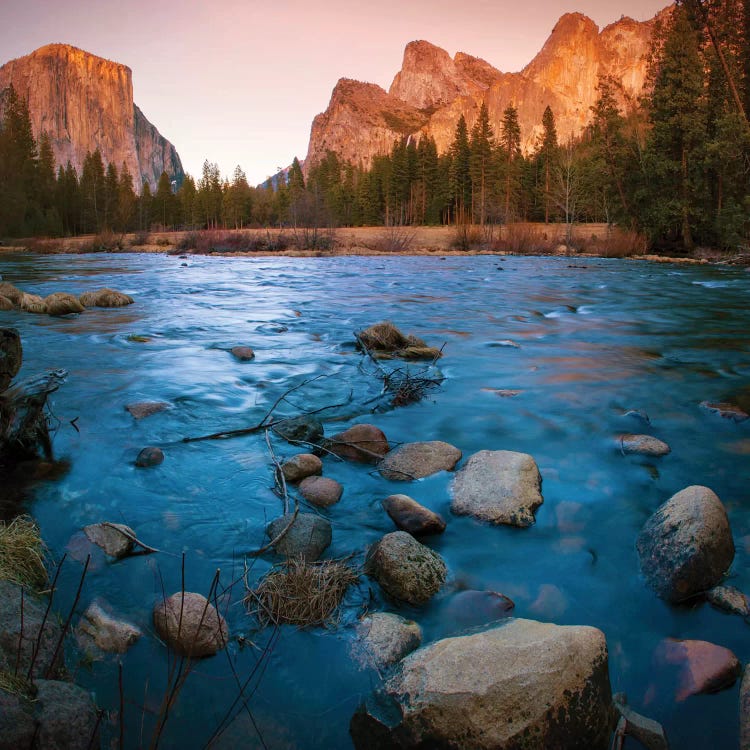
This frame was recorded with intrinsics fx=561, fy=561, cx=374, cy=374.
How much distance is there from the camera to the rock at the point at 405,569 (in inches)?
109

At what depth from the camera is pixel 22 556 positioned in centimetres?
278

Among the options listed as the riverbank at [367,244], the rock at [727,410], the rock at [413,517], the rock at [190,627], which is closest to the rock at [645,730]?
the rock at [413,517]

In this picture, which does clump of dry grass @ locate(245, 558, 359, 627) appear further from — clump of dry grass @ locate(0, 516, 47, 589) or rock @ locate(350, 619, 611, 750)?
clump of dry grass @ locate(0, 516, 47, 589)

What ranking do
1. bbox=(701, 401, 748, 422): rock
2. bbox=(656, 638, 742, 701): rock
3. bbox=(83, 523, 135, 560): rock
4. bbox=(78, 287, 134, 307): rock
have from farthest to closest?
1. bbox=(78, 287, 134, 307): rock
2. bbox=(701, 401, 748, 422): rock
3. bbox=(83, 523, 135, 560): rock
4. bbox=(656, 638, 742, 701): rock

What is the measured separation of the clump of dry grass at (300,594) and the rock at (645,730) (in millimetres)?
1244

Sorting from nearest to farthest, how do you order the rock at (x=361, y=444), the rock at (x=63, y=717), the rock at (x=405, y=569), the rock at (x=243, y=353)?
the rock at (x=63, y=717)
the rock at (x=405, y=569)
the rock at (x=361, y=444)
the rock at (x=243, y=353)

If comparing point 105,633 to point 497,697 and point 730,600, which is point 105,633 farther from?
point 730,600

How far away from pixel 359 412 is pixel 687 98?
101 feet

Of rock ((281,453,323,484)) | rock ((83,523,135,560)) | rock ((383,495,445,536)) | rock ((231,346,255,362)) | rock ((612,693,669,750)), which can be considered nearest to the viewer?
rock ((612,693,669,750))

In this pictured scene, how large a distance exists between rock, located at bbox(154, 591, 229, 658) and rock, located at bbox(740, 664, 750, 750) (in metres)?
1.96

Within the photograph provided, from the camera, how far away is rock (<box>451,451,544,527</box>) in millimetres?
3553

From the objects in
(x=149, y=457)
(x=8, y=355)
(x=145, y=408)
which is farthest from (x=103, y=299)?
(x=149, y=457)

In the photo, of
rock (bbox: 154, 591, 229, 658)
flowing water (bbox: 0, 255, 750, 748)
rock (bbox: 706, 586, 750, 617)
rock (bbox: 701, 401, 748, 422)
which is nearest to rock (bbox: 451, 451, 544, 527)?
flowing water (bbox: 0, 255, 750, 748)

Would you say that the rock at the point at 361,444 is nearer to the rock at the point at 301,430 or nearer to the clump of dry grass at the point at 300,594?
the rock at the point at 301,430
